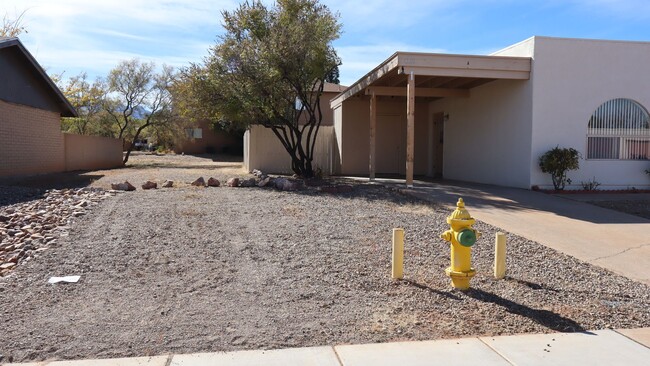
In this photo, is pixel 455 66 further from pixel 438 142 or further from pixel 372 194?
pixel 438 142

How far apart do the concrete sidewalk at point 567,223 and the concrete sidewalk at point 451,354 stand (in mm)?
2682

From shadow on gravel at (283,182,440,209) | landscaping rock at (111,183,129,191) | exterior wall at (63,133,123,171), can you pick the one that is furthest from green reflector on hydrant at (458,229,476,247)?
exterior wall at (63,133,123,171)

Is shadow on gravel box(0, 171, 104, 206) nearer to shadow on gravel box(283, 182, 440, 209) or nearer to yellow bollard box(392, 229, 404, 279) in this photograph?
shadow on gravel box(283, 182, 440, 209)

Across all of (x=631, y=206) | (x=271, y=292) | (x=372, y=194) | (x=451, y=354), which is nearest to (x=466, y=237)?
(x=451, y=354)

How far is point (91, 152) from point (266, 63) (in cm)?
1614

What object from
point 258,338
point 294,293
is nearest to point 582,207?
point 294,293

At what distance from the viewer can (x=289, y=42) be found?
15.7 metres

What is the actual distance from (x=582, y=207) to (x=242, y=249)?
8606 millimetres

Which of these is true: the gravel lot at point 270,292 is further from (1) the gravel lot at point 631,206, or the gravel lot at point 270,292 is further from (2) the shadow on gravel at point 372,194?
Result: (1) the gravel lot at point 631,206

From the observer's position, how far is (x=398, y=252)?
254 inches

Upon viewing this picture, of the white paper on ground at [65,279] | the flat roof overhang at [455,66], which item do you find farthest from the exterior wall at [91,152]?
the white paper on ground at [65,279]

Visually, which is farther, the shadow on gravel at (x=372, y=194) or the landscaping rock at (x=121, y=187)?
the landscaping rock at (x=121, y=187)

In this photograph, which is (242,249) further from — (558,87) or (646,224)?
(558,87)

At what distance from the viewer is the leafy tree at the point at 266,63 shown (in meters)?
16.0
